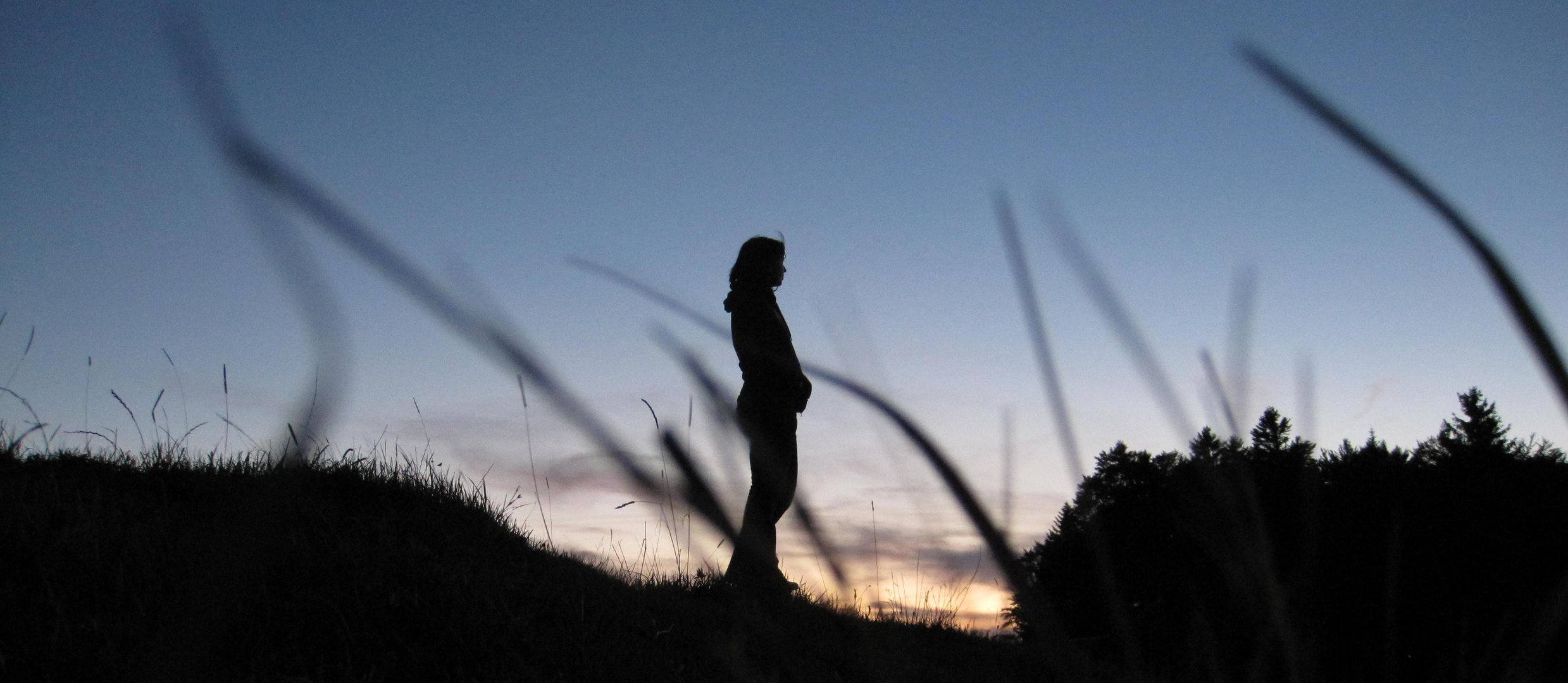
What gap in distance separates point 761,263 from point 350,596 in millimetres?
3178

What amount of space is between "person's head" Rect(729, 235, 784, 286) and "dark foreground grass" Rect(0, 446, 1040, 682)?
189cm

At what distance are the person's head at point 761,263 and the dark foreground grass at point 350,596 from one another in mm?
1890

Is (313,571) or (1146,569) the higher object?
(313,571)

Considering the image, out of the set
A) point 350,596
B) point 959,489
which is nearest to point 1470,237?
point 959,489

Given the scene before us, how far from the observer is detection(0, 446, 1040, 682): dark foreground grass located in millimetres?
2879

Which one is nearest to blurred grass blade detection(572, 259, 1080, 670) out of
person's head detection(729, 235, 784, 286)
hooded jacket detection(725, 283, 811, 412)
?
hooded jacket detection(725, 283, 811, 412)

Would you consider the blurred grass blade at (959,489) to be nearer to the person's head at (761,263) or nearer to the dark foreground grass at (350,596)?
the dark foreground grass at (350,596)

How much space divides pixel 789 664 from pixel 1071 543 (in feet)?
3.17

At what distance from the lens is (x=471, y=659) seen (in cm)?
326

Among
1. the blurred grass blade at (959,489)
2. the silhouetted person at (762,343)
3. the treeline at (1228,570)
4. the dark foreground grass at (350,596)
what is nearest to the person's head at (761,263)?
the silhouetted person at (762,343)

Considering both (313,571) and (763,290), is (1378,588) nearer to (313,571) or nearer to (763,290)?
(763,290)

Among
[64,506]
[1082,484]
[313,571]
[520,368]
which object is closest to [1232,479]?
[1082,484]

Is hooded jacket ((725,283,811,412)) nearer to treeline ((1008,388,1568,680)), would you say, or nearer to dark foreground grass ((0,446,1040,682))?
dark foreground grass ((0,446,1040,682))

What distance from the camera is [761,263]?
596cm
